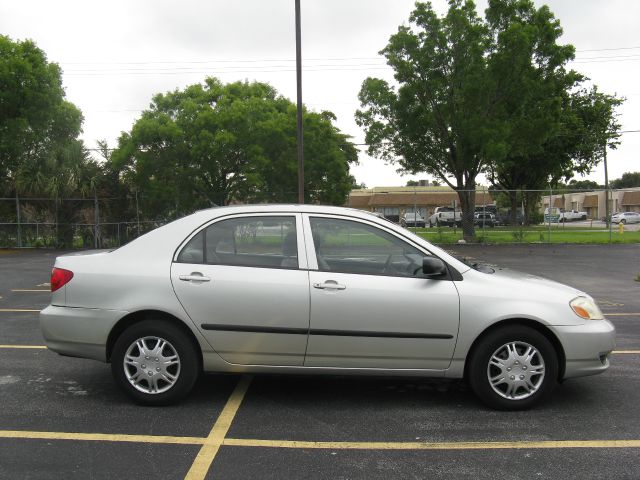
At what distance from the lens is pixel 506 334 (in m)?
4.11

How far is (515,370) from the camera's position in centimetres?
414

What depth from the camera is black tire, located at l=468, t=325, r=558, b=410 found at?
4.12 m

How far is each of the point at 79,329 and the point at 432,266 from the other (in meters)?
2.83

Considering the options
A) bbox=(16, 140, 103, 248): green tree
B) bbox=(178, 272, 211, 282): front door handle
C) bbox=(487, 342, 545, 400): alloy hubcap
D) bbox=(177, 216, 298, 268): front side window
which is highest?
bbox=(16, 140, 103, 248): green tree

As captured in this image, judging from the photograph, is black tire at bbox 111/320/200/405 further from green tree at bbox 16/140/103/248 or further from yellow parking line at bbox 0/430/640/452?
green tree at bbox 16/140/103/248

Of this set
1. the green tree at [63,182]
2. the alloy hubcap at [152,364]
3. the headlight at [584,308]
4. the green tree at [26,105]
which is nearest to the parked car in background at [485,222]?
the green tree at [63,182]

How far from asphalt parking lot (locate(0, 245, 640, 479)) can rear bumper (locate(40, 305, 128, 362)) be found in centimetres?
45

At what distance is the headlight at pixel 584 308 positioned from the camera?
419 centimetres

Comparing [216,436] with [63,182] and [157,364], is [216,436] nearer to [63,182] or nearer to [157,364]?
[157,364]

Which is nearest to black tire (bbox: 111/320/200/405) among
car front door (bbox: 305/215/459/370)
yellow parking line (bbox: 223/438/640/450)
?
yellow parking line (bbox: 223/438/640/450)

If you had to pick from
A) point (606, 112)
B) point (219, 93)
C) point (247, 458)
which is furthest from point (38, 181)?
point (606, 112)

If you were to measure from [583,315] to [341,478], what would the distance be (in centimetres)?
232

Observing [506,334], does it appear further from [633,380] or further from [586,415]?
[633,380]

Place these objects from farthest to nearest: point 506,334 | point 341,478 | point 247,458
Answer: point 506,334 → point 247,458 → point 341,478
